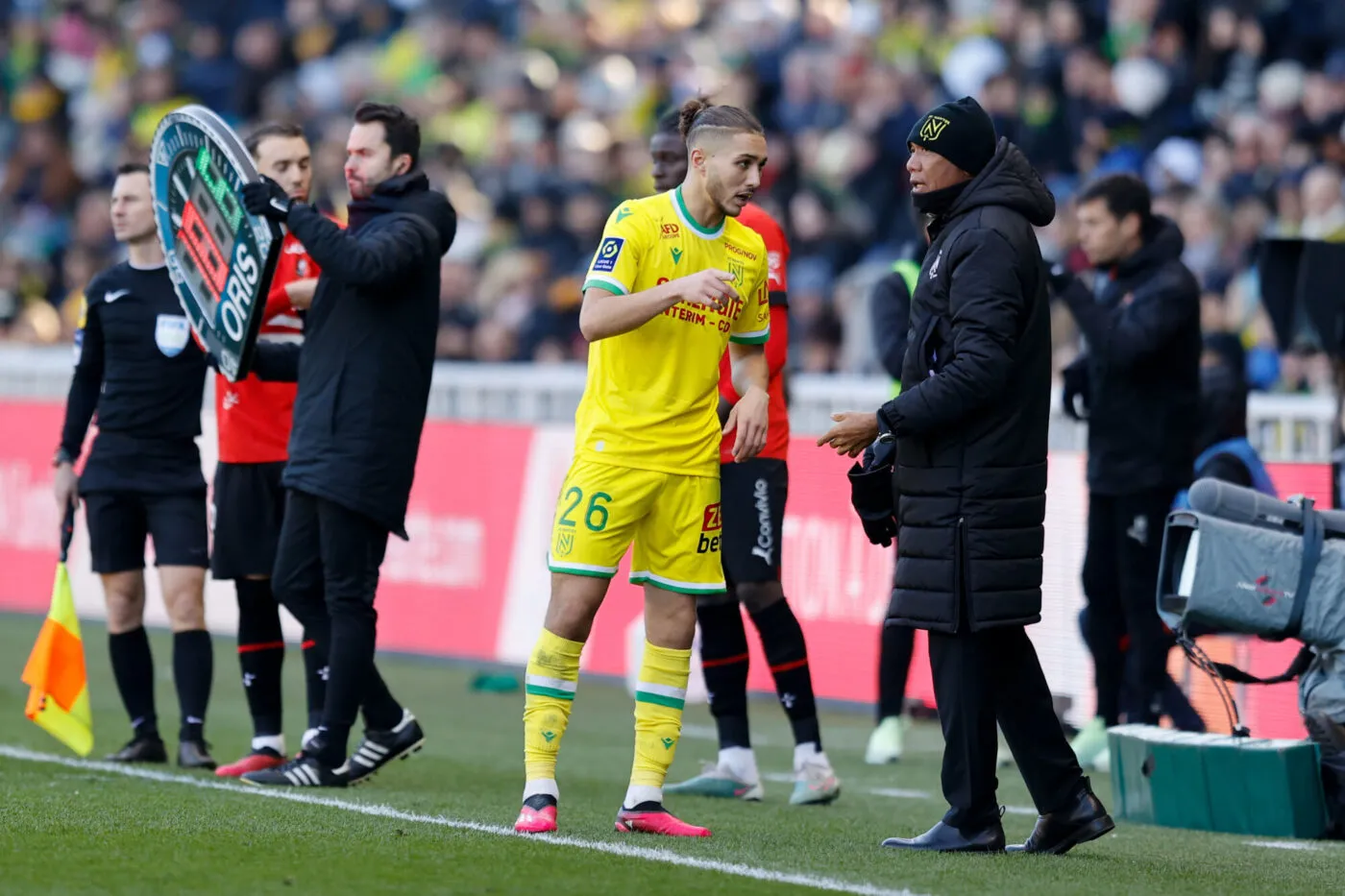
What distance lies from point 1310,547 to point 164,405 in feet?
13.7

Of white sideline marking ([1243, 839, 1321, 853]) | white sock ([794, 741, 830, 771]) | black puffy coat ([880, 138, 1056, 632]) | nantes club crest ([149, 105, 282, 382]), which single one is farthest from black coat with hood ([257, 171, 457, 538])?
white sideline marking ([1243, 839, 1321, 853])

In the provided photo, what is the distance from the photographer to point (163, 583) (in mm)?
8242

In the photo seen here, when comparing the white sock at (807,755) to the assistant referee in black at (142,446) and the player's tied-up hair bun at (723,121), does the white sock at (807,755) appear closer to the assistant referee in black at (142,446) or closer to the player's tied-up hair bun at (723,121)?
the assistant referee in black at (142,446)

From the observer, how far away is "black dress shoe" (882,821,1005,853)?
6.09m

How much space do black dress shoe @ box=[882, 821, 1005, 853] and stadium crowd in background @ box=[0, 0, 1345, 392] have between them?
3.32 meters

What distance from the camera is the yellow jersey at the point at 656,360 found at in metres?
6.19

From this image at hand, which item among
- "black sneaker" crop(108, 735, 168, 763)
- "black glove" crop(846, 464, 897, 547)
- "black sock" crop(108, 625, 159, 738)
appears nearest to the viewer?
"black glove" crop(846, 464, 897, 547)

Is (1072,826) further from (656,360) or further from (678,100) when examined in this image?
(678,100)

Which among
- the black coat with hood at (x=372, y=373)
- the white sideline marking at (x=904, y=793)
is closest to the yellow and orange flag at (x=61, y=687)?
the black coat with hood at (x=372, y=373)

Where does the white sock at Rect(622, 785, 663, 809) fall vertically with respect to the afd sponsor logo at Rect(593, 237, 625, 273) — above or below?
below

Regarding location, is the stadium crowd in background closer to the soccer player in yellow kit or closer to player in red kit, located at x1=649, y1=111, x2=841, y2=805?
player in red kit, located at x1=649, y1=111, x2=841, y2=805

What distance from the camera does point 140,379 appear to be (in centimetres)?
831

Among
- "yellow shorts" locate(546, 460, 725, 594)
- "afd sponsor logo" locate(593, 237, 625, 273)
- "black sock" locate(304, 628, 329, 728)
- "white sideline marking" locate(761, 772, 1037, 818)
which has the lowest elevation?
"white sideline marking" locate(761, 772, 1037, 818)

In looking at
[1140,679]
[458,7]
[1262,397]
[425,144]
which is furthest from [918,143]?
[458,7]
